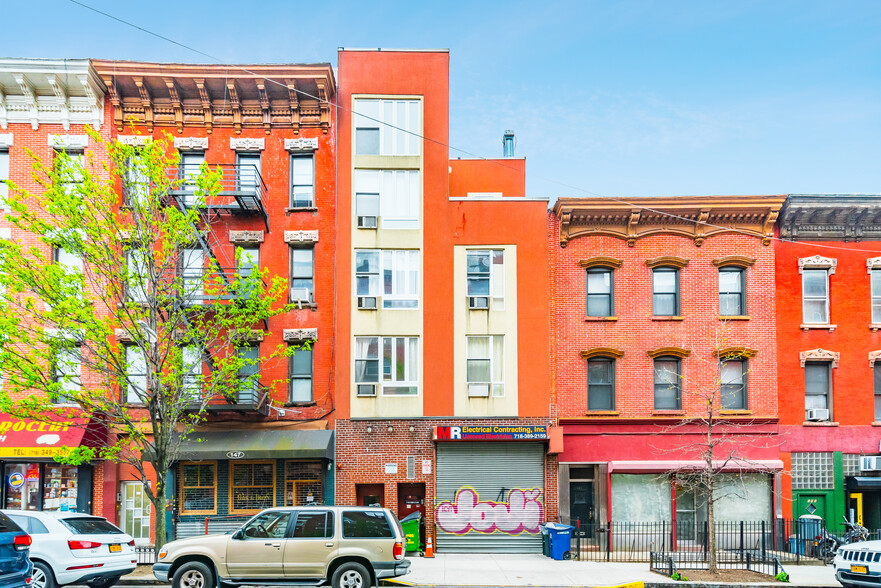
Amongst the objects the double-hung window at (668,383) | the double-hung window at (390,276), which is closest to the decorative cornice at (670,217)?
the double-hung window at (668,383)

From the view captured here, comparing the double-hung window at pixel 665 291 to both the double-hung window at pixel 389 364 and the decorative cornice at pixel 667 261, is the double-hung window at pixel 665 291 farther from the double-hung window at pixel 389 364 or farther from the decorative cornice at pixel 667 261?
the double-hung window at pixel 389 364

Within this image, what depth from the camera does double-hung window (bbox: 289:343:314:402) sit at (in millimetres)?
24750

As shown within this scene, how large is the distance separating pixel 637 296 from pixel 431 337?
688 cm

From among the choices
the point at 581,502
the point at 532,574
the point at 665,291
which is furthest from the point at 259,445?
the point at 665,291

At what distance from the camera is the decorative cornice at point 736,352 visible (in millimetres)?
25328

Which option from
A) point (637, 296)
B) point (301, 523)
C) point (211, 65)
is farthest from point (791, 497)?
point (211, 65)

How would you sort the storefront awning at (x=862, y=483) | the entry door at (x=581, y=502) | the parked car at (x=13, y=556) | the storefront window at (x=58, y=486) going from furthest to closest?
the entry door at (x=581, y=502) → the storefront awning at (x=862, y=483) → the storefront window at (x=58, y=486) → the parked car at (x=13, y=556)

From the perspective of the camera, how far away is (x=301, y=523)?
1578cm

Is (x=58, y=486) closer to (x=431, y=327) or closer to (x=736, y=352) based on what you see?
(x=431, y=327)

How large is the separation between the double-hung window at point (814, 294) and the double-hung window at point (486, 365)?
33.3 feet

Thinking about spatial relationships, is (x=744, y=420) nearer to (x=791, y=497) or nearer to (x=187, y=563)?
(x=791, y=497)

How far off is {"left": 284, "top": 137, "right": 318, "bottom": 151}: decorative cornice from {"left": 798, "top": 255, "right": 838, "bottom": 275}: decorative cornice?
53.4ft

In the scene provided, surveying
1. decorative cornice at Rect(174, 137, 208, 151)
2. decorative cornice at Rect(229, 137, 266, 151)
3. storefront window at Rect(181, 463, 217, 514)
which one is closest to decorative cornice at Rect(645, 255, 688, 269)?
decorative cornice at Rect(229, 137, 266, 151)

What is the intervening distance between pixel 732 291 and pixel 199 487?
18.1 m
